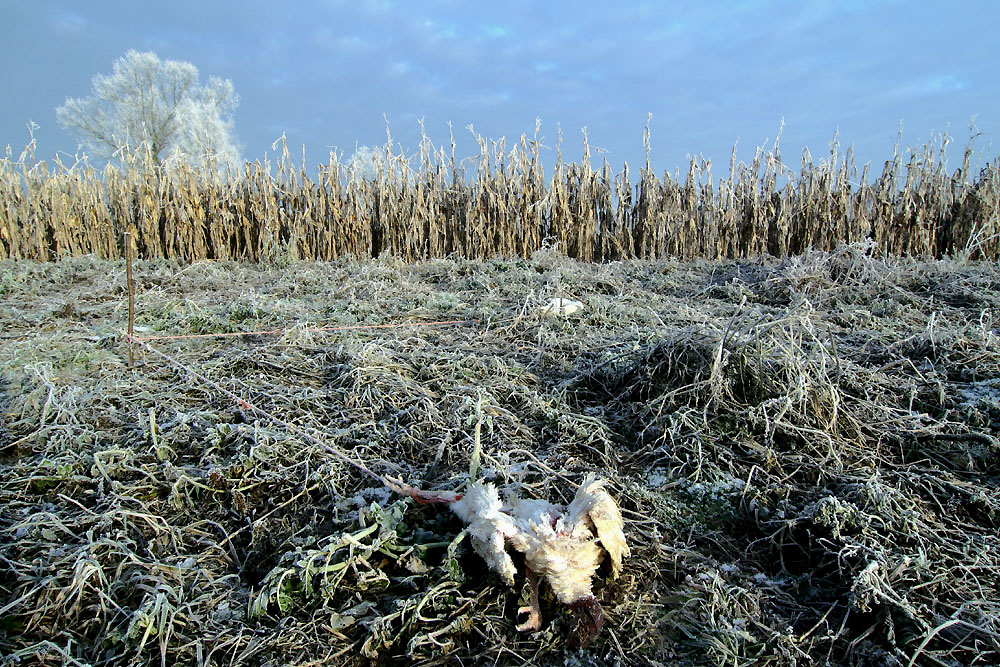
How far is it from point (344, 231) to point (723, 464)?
18.8 feet

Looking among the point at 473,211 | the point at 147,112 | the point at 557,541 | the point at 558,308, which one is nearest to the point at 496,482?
the point at 557,541

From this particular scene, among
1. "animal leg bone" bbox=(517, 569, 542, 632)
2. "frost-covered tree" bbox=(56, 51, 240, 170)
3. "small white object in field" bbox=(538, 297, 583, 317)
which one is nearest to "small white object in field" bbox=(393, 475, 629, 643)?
"animal leg bone" bbox=(517, 569, 542, 632)

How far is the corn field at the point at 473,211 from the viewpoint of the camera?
21.2 feet

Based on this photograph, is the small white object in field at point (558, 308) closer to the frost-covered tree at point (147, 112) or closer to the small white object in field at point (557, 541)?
the small white object in field at point (557, 541)

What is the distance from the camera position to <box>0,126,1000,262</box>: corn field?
6.47 metres

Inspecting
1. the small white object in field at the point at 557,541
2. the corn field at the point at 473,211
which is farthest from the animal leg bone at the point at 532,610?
the corn field at the point at 473,211

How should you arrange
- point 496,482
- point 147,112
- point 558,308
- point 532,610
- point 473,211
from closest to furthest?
point 532,610 → point 496,482 → point 558,308 → point 473,211 → point 147,112

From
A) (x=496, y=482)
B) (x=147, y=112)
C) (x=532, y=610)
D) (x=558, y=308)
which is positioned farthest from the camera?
(x=147, y=112)

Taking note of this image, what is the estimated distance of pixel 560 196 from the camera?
6.76m

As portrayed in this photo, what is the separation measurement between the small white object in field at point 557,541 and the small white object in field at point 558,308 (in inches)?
79.6

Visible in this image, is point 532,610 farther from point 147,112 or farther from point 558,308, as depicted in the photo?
point 147,112

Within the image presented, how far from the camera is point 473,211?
6.70m

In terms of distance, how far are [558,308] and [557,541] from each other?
230cm

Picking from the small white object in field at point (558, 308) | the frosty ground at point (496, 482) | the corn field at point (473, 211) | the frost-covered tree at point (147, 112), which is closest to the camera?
the frosty ground at point (496, 482)
